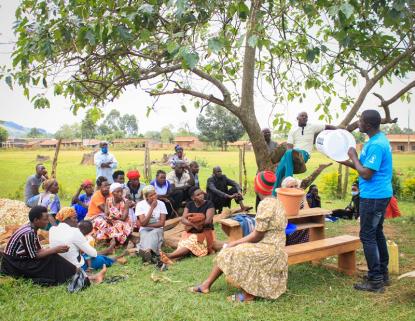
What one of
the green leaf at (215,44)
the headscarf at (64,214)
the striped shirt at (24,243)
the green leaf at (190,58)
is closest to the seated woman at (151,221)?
the headscarf at (64,214)

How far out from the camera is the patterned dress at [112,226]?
21.4 feet

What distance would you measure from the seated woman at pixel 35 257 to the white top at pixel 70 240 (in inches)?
6.7

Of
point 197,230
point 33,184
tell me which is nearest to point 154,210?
point 197,230

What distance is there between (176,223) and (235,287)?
338 centimetres

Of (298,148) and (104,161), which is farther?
(104,161)

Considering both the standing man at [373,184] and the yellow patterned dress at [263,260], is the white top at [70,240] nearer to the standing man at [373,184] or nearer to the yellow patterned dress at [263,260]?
the yellow patterned dress at [263,260]

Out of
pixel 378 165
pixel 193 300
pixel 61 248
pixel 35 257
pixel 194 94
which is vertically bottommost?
pixel 193 300

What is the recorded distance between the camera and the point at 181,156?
872 cm

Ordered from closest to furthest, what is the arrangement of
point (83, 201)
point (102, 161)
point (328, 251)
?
point (328, 251) → point (83, 201) → point (102, 161)

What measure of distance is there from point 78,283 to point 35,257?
575mm

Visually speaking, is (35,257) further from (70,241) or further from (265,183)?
(265,183)

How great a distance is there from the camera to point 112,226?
21.4ft

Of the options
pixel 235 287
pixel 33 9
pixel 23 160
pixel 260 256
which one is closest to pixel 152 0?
pixel 33 9

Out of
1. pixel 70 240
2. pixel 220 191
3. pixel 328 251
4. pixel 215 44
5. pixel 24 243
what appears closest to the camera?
pixel 215 44
